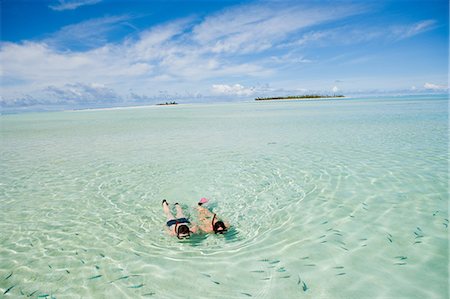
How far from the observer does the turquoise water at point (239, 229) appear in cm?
439

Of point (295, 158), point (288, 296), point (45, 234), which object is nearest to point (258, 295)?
point (288, 296)

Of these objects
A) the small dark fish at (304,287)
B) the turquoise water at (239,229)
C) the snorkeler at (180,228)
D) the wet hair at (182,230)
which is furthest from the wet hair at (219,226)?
the small dark fish at (304,287)

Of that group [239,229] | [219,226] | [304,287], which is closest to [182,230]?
[219,226]

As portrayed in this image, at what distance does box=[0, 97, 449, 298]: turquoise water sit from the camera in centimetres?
439

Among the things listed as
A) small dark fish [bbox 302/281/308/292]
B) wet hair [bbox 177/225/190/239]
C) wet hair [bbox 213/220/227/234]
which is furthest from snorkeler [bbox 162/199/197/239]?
small dark fish [bbox 302/281/308/292]

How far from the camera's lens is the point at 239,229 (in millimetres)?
6223

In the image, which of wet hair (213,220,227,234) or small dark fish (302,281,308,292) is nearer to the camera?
small dark fish (302,281,308,292)

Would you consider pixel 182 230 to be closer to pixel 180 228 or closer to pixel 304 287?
pixel 180 228

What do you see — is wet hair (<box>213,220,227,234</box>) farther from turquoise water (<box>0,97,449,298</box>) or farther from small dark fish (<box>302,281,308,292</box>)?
small dark fish (<box>302,281,308,292</box>)

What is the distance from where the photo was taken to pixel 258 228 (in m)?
6.20

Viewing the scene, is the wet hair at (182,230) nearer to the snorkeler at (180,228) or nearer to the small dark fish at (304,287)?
the snorkeler at (180,228)

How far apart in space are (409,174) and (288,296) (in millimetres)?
7653

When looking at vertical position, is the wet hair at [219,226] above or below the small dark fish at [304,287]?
above

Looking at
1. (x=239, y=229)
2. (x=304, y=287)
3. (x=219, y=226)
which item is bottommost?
(x=304, y=287)
